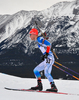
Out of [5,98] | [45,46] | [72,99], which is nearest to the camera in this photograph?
[5,98]

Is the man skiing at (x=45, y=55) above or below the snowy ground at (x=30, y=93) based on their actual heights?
above

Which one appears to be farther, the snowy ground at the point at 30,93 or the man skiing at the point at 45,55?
the man skiing at the point at 45,55

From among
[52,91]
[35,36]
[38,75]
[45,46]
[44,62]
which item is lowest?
[52,91]

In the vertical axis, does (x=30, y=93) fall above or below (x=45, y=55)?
below

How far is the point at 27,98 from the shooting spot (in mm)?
5387

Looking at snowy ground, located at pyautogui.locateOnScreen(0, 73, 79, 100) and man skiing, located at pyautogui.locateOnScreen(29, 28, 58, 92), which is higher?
man skiing, located at pyautogui.locateOnScreen(29, 28, 58, 92)

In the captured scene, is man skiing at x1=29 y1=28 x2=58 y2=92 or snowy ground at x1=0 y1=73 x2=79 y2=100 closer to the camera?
snowy ground at x1=0 y1=73 x2=79 y2=100

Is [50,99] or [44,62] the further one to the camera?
[44,62]

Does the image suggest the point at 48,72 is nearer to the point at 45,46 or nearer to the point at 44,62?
the point at 44,62

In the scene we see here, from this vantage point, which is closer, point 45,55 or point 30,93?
point 30,93

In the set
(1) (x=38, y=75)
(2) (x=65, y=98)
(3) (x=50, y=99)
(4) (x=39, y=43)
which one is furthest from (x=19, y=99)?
(4) (x=39, y=43)

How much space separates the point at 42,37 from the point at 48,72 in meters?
1.52

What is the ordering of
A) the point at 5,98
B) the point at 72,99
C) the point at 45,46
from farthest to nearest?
the point at 45,46 → the point at 72,99 → the point at 5,98

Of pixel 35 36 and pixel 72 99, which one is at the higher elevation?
pixel 35 36
